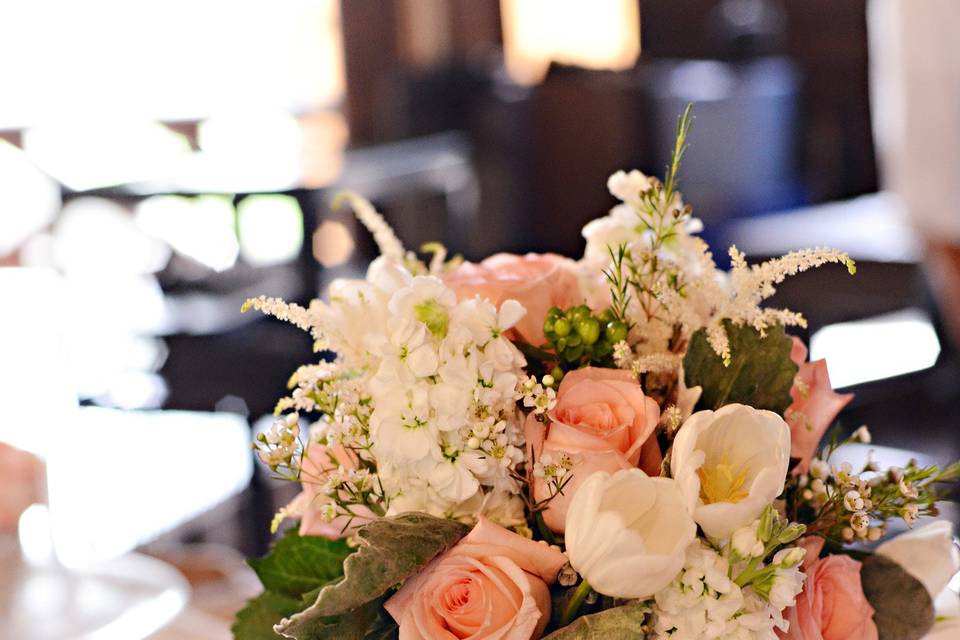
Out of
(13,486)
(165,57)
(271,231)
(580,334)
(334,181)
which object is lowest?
(271,231)

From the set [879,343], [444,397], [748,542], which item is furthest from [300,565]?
[879,343]

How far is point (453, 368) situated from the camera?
63 centimetres

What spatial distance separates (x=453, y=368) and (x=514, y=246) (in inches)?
139

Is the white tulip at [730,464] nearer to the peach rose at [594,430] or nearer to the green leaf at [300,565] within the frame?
the peach rose at [594,430]

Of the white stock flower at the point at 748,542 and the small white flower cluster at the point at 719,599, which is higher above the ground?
the white stock flower at the point at 748,542

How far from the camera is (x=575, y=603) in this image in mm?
631

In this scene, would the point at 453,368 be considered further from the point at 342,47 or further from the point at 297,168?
the point at 342,47

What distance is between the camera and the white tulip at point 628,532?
1.86 feet

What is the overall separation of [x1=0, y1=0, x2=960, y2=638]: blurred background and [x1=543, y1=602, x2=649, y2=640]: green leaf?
0.57 metres

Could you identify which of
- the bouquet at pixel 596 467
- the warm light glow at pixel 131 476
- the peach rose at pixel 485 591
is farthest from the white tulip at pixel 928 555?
the warm light glow at pixel 131 476

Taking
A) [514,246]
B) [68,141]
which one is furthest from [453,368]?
[68,141]

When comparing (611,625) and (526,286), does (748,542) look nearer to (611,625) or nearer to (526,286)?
(611,625)

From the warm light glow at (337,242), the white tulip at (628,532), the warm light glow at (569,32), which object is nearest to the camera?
the white tulip at (628,532)

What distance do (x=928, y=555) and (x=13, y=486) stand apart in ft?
3.23
